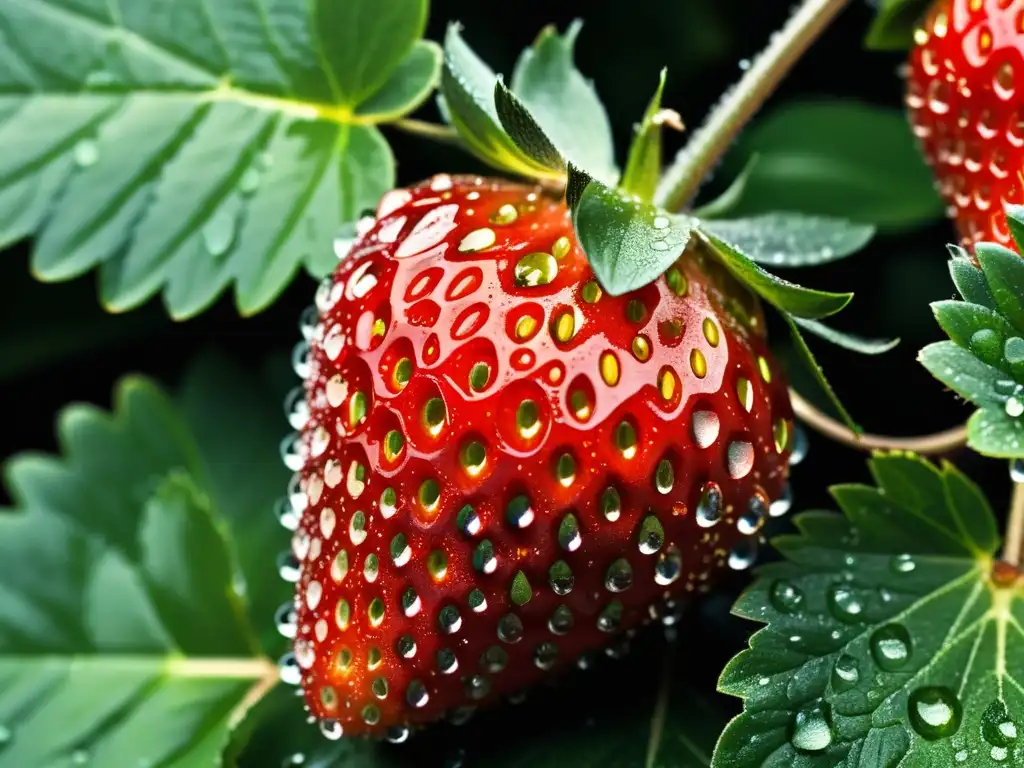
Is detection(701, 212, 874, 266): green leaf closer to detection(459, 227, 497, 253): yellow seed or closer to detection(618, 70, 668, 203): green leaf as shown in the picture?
detection(618, 70, 668, 203): green leaf

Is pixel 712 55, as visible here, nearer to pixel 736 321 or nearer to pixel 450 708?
pixel 736 321

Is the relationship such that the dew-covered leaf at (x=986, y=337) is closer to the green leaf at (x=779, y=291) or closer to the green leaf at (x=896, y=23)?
the green leaf at (x=779, y=291)

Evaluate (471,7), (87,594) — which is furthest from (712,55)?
(87,594)

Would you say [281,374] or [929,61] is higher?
[929,61]

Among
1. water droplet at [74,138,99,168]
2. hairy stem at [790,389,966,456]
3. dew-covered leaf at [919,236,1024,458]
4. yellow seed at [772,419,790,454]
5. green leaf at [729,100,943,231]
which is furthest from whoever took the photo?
green leaf at [729,100,943,231]

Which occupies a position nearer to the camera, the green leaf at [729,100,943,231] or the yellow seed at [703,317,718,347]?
the yellow seed at [703,317,718,347]

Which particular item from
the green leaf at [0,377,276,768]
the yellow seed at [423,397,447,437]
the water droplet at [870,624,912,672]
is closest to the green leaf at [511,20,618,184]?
the yellow seed at [423,397,447,437]

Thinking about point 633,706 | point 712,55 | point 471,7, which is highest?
point 471,7
